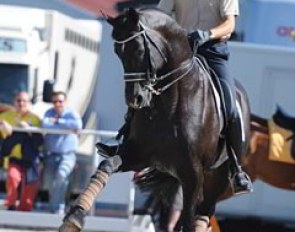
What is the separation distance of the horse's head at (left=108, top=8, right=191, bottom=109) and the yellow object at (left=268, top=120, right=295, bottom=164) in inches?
248

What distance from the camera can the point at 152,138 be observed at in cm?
773

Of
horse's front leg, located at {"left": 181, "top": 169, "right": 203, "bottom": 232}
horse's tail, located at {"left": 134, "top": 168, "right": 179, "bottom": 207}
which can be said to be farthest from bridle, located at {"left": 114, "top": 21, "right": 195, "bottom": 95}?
horse's tail, located at {"left": 134, "top": 168, "right": 179, "bottom": 207}

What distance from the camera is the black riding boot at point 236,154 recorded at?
8.35 meters

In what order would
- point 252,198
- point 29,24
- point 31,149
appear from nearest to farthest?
point 31,149 < point 252,198 < point 29,24

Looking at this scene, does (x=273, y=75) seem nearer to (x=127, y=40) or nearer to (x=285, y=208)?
(x=285, y=208)

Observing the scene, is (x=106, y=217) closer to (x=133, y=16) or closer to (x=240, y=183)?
(x=240, y=183)

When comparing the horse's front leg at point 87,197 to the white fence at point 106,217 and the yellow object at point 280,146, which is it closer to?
the white fence at point 106,217

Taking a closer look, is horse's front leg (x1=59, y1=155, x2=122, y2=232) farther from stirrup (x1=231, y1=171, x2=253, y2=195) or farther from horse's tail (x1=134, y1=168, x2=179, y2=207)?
stirrup (x1=231, y1=171, x2=253, y2=195)

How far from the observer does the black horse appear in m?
7.26

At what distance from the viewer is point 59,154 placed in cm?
1346

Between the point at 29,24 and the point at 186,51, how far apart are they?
8.91 m

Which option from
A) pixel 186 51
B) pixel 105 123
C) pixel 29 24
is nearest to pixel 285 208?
pixel 105 123

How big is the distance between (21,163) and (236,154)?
5425 millimetres

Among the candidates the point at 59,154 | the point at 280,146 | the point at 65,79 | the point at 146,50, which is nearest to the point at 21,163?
the point at 59,154
